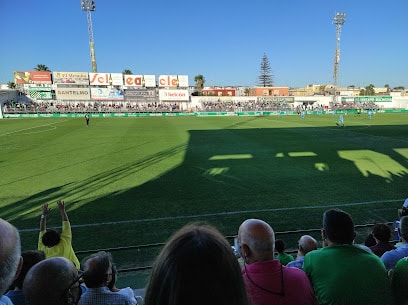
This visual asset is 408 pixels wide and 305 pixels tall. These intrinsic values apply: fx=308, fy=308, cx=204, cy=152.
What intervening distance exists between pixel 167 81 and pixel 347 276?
73.8m

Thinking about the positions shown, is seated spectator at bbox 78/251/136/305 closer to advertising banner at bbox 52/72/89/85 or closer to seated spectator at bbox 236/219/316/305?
seated spectator at bbox 236/219/316/305

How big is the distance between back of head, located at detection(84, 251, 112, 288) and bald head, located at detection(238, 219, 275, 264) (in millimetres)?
1176

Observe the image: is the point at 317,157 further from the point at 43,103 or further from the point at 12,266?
the point at 43,103

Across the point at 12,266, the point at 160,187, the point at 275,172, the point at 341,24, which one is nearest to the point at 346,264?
the point at 12,266

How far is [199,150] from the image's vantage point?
17.6 m

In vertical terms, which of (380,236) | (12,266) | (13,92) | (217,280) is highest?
(13,92)

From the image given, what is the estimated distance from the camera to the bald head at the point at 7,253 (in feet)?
4.94

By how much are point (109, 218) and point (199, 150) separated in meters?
10.1

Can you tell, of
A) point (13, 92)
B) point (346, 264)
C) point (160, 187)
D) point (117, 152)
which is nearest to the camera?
point (346, 264)

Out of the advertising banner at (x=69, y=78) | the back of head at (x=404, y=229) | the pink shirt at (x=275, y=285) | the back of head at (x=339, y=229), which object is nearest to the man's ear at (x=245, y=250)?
the pink shirt at (x=275, y=285)

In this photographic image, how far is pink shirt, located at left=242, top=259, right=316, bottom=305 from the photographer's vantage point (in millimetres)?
2090

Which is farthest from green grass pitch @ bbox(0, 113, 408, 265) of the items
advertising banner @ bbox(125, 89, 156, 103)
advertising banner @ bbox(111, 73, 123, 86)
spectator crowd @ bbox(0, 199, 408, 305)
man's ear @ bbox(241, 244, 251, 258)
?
advertising banner @ bbox(111, 73, 123, 86)

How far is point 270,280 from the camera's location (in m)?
2.14

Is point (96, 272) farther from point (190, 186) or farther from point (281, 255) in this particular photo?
point (190, 186)
